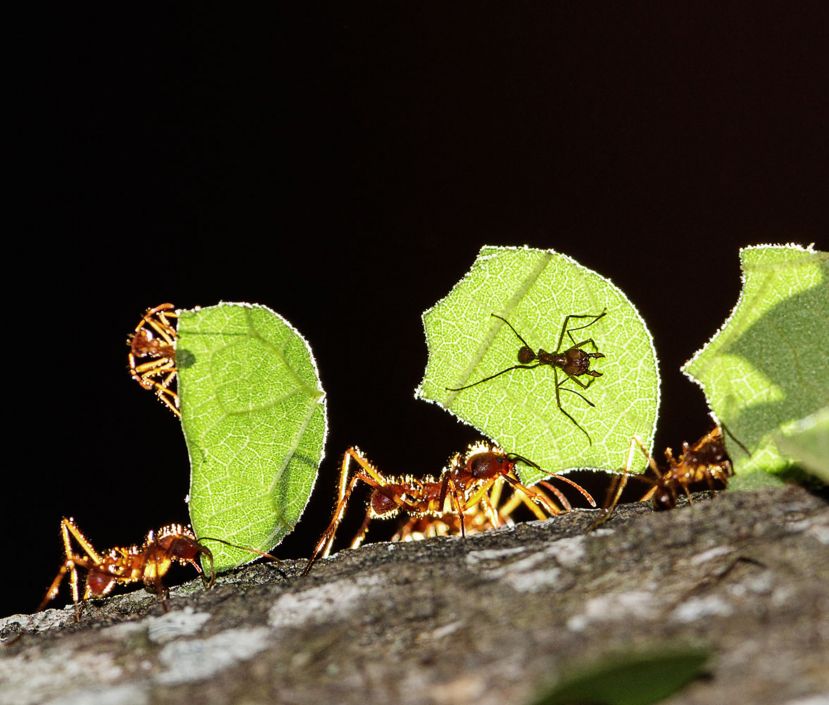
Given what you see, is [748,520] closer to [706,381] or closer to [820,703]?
[706,381]

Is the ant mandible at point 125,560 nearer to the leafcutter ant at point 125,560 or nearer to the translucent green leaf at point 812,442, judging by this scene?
the leafcutter ant at point 125,560

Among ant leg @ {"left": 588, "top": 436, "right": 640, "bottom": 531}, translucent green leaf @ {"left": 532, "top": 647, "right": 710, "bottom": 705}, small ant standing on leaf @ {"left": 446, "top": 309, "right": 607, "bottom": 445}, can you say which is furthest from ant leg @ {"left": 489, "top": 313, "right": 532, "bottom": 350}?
translucent green leaf @ {"left": 532, "top": 647, "right": 710, "bottom": 705}

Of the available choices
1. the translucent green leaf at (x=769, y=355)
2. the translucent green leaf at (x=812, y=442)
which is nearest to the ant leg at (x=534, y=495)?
the translucent green leaf at (x=769, y=355)

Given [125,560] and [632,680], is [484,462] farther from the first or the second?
[632,680]

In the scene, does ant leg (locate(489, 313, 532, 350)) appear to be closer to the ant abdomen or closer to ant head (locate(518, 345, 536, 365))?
ant head (locate(518, 345, 536, 365))

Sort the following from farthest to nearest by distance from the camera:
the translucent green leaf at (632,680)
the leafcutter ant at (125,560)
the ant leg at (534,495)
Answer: the leafcutter ant at (125,560), the ant leg at (534,495), the translucent green leaf at (632,680)

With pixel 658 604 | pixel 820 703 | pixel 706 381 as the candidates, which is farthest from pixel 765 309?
pixel 820 703
